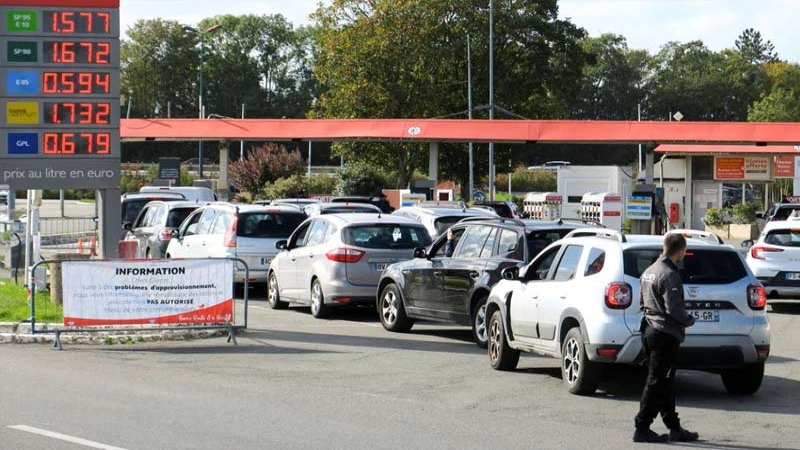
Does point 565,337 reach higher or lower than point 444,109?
Answer: lower

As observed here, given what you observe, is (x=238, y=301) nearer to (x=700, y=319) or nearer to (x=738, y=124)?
(x=700, y=319)

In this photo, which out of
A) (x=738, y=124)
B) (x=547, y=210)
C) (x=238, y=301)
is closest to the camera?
(x=238, y=301)

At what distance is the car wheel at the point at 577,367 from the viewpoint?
11.9 metres

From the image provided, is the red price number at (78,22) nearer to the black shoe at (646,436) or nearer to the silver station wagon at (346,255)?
the silver station wagon at (346,255)

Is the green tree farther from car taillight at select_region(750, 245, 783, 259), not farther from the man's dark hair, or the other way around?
the man's dark hair

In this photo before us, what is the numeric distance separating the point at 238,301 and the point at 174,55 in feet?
299

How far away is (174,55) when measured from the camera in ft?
368

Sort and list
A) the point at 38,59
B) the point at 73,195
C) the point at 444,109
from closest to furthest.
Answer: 1. the point at 38,59
2. the point at 444,109
3. the point at 73,195

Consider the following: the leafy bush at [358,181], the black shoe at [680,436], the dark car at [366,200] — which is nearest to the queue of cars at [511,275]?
the black shoe at [680,436]

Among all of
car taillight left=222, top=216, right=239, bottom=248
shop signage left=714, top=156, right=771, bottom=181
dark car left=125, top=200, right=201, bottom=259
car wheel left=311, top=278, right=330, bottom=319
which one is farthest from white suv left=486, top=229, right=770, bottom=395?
shop signage left=714, top=156, right=771, bottom=181

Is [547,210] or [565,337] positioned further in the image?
[547,210]

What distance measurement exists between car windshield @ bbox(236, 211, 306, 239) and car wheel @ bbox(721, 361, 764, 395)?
1207 cm

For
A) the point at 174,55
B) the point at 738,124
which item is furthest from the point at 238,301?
the point at 174,55

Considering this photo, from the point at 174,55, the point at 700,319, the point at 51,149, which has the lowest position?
the point at 700,319
